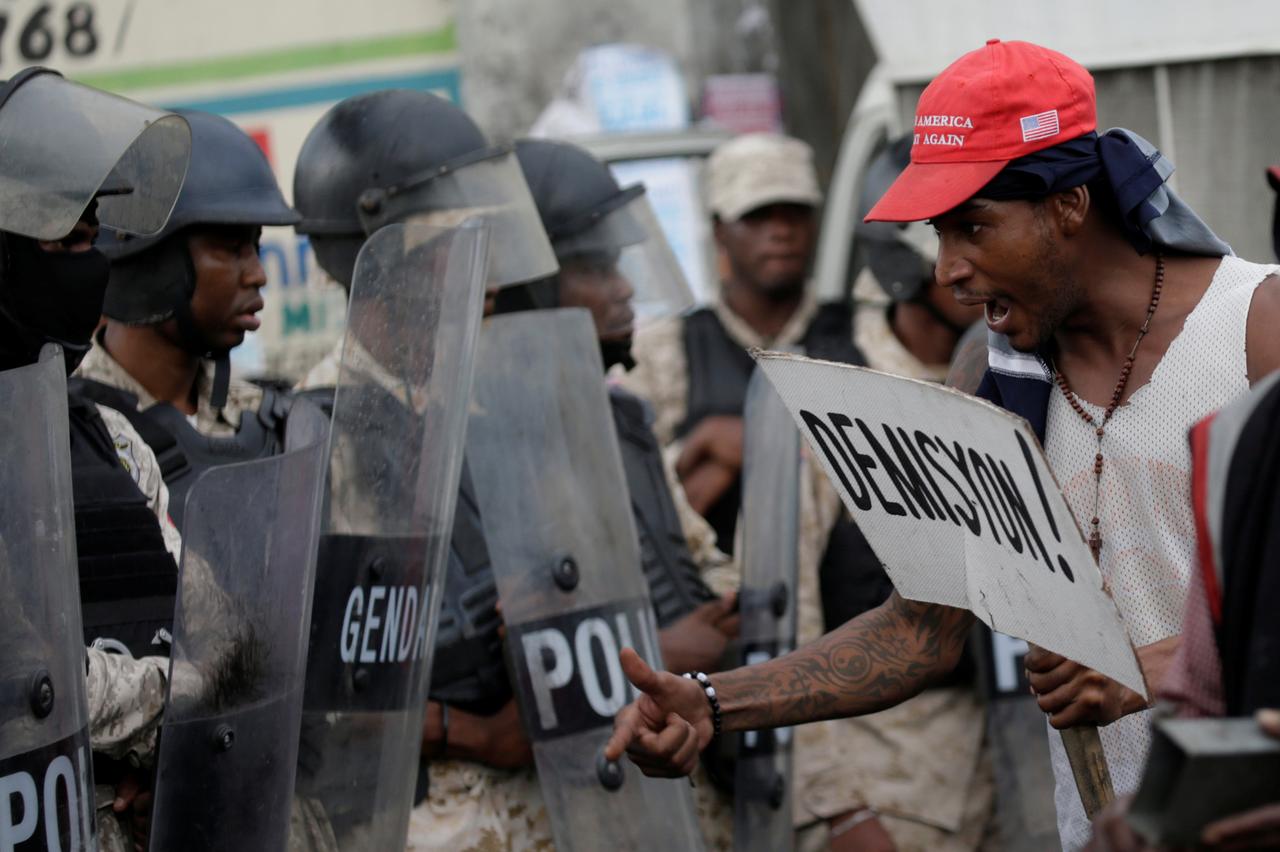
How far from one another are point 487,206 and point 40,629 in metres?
1.65

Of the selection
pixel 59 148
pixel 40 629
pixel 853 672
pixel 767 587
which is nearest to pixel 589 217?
pixel 767 587

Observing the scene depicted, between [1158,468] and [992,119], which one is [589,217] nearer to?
[992,119]

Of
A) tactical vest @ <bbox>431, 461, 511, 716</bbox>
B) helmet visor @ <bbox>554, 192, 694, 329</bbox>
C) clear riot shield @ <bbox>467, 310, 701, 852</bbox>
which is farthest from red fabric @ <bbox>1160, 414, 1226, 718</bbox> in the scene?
helmet visor @ <bbox>554, 192, 694, 329</bbox>

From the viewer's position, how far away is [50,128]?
277cm

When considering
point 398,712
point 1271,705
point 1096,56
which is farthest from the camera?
A: point 1096,56

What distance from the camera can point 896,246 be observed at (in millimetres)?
5262

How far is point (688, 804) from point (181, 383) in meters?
1.34

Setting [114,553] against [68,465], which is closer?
[68,465]

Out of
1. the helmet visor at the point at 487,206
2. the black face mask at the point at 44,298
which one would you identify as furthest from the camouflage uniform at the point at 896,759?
the black face mask at the point at 44,298

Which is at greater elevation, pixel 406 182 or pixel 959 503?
pixel 406 182

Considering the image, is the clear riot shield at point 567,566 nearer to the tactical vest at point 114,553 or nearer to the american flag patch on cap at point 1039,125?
the tactical vest at point 114,553

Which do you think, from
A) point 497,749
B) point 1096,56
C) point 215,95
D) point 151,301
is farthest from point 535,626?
point 215,95

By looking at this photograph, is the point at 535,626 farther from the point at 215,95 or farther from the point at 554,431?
the point at 215,95

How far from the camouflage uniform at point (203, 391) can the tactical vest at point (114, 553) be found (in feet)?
1.61
